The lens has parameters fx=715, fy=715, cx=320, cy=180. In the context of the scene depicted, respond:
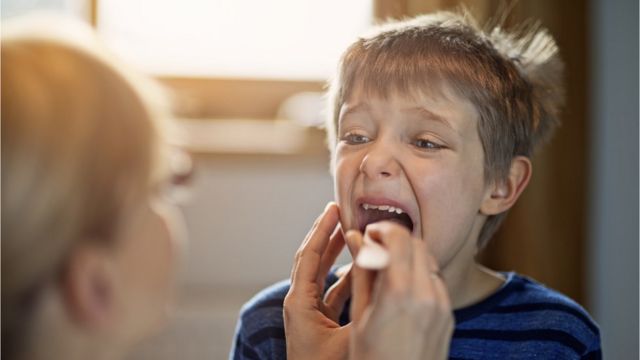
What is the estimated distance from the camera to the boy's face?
97cm

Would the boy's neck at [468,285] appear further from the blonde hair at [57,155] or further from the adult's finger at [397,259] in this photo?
the blonde hair at [57,155]

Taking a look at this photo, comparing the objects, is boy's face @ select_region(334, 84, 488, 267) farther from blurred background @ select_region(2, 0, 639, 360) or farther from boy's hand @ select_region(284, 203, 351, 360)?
blurred background @ select_region(2, 0, 639, 360)

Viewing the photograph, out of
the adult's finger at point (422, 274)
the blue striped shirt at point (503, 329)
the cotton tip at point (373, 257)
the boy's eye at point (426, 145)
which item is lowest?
the blue striped shirt at point (503, 329)

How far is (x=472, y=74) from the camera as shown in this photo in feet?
3.42

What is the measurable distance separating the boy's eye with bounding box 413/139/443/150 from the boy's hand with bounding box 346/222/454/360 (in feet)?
0.89

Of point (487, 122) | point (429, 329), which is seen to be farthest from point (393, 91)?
point (429, 329)

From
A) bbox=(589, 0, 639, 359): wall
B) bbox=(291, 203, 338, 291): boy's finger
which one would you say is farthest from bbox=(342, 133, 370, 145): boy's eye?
bbox=(589, 0, 639, 359): wall

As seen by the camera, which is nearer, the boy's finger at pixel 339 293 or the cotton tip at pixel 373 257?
the cotton tip at pixel 373 257

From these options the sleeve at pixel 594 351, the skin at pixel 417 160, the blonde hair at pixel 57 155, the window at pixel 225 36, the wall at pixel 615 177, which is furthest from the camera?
the window at pixel 225 36

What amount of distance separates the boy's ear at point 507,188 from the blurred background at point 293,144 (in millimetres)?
470

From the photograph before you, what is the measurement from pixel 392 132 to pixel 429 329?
34 cm

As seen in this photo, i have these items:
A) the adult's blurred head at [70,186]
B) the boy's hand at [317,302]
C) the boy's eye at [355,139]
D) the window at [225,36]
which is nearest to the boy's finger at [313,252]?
the boy's hand at [317,302]

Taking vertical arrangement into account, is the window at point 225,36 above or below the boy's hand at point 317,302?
above

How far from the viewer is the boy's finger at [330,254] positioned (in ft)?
3.25
